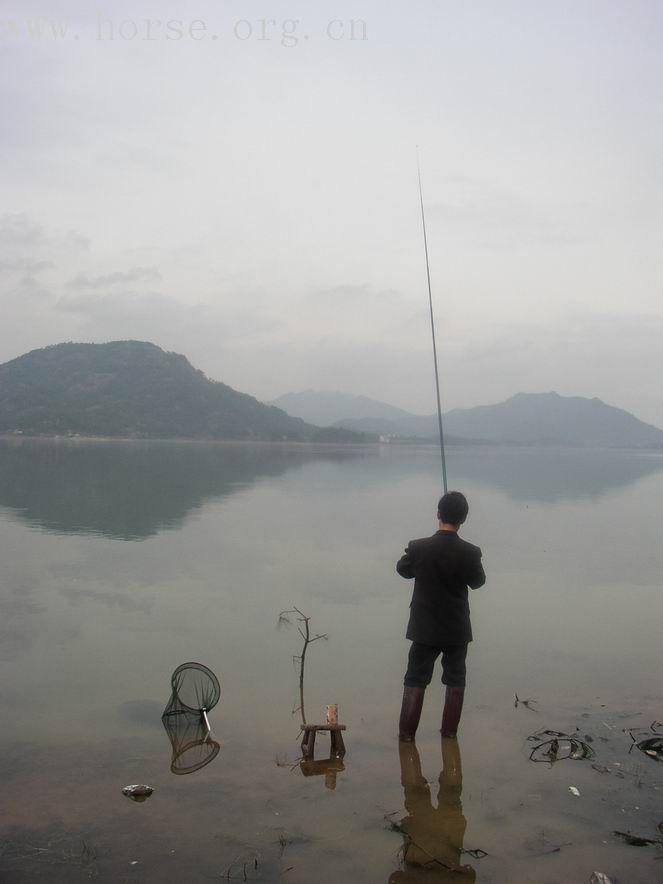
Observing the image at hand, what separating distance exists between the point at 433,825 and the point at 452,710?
125 cm

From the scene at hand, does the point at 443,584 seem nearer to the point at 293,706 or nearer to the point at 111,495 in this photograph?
the point at 293,706

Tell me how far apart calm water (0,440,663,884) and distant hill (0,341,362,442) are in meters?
121

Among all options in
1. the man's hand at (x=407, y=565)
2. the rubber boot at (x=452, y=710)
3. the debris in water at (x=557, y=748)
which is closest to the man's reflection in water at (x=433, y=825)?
the rubber boot at (x=452, y=710)

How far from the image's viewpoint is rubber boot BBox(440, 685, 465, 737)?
5.58 meters

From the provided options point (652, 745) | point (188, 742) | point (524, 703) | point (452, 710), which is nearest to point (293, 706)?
point (188, 742)

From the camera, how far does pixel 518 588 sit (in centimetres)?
1287

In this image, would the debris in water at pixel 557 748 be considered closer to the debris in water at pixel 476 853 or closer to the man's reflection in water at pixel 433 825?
the man's reflection in water at pixel 433 825

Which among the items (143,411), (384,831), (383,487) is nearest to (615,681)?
(384,831)

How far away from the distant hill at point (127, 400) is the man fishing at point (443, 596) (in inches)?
5099

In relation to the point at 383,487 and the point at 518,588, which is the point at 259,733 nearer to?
the point at 518,588

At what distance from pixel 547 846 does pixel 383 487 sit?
3091 centimetres

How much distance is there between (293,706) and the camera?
6691mm

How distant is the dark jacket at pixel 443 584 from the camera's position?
5.32 m

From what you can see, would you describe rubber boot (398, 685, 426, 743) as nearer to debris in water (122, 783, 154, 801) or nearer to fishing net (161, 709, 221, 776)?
fishing net (161, 709, 221, 776)
